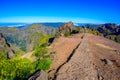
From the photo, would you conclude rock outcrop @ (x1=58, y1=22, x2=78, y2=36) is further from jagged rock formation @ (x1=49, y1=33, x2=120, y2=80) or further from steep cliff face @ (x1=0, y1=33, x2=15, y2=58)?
jagged rock formation @ (x1=49, y1=33, x2=120, y2=80)

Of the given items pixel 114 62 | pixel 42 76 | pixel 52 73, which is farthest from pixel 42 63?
pixel 114 62

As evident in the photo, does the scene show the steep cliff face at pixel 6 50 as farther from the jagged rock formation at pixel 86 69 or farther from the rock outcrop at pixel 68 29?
the rock outcrop at pixel 68 29

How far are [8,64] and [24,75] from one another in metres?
2.49

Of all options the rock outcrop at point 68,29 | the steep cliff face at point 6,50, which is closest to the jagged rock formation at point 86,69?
the steep cliff face at point 6,50

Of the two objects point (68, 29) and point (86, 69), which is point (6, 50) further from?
point (86, 69)

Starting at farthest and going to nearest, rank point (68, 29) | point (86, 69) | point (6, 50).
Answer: point (6, 50)
point (68, 29)
point (86, 69)

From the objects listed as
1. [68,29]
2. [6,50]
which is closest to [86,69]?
[68,29]

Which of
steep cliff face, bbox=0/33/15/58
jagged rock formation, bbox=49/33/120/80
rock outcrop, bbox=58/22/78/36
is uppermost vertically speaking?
jagged rock formation, bbox=49/33/120/80

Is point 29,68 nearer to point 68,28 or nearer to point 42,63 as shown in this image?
point 42,63

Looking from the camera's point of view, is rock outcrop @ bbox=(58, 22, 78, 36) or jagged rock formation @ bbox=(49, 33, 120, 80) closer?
jagged rock formation @ bbox=(49, 33, 120, 80)

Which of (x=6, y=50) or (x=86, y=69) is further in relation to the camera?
(x=6, y=50)

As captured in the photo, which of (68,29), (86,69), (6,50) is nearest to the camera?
(86,69)

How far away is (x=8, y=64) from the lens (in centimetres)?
3259

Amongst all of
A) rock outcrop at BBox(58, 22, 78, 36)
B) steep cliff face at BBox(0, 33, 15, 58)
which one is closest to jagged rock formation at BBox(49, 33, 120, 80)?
steep cliff face at BBox(0, 33, 15, 58)
